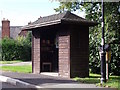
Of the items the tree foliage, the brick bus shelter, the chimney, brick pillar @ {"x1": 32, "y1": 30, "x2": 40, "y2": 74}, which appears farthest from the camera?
the chimney

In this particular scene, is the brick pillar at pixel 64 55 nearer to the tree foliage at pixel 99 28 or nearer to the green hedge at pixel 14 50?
the tree foliage at pixel 99 28

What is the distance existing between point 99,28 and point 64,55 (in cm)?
535

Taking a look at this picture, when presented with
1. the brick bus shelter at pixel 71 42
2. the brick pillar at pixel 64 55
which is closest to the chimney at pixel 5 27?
the brick bus shelter at pixel 71 42

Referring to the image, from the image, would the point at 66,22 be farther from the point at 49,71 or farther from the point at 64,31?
the point at 49,71

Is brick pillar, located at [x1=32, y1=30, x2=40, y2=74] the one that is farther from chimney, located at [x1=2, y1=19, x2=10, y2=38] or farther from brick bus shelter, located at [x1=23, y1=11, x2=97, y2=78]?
chimney, located at [x1=2, y1=19, x2=10, y2=38]

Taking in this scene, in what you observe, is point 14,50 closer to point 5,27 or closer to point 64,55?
point 5,27

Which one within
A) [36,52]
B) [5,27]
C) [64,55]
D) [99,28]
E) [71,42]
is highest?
[5,27]

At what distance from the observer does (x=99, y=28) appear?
68.3 ft

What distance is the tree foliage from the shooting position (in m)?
19.7

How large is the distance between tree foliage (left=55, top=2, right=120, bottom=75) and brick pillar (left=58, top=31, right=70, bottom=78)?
14.6 ft

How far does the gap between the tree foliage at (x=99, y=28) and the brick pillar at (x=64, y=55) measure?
444 centimetres

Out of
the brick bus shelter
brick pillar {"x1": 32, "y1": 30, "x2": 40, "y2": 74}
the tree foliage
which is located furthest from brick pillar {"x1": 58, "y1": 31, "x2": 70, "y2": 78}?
the tree foliage

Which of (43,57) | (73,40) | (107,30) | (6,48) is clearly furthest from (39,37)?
(6,48)

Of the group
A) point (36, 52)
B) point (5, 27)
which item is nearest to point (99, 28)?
point (36, 52)
